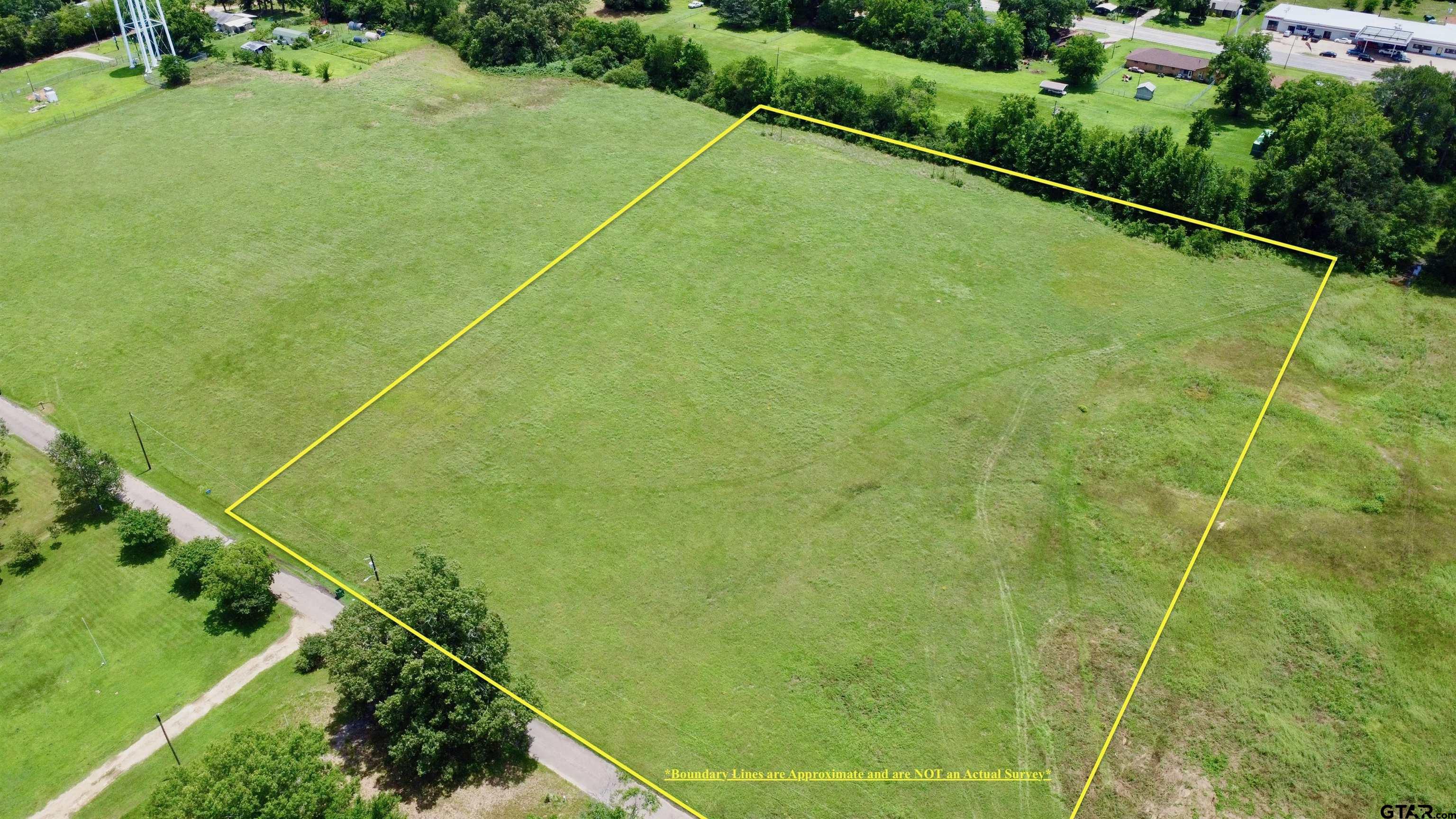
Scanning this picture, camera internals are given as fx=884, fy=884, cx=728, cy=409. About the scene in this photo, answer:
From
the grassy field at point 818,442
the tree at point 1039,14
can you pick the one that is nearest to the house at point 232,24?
the grassy field at point 818,442

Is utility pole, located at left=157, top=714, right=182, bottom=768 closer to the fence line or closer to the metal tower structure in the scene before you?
the metal tower structure

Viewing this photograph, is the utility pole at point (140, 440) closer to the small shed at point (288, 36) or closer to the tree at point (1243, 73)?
the small shed at point (288, 36)

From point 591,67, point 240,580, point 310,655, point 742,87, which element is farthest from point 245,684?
point 591,67

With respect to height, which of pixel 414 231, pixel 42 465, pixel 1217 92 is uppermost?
pixel 1217 92

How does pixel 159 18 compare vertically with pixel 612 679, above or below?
above

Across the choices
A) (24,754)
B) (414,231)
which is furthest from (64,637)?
(414,231)

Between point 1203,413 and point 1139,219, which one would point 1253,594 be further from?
point 1139,219
